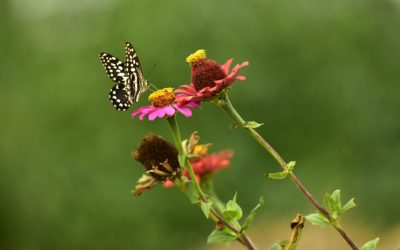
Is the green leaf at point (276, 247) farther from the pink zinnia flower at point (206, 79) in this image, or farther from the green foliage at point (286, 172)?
the pink zinnia flower at point (206, 79)

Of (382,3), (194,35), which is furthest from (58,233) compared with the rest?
(382,3)

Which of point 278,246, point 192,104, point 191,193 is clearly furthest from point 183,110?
point 278,246

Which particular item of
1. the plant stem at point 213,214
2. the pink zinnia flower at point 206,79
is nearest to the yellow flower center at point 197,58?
the pink zinnia flower at point 206,79

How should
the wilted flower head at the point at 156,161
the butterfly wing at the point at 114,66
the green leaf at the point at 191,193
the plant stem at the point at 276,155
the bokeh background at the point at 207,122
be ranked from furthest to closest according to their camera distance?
the bokeh background at the point at 207,122 < the butterfly wing at the point at 114,66 < the wilted flower head at the point at 156,161 < the green leaf at the point at 191,193 < the plant stem at the point at 276,155

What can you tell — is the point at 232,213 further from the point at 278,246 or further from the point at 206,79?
the point at 206,79

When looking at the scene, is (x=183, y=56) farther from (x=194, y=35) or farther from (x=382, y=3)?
(x=382, y=3)
